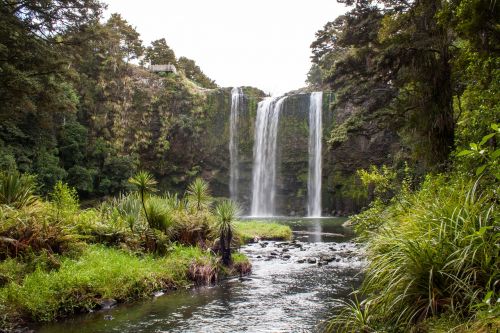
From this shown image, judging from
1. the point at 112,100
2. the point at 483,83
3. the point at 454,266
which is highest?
the point at 112,100

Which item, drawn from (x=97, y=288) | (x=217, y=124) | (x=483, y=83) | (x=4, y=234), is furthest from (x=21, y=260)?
(x=217, y=124)

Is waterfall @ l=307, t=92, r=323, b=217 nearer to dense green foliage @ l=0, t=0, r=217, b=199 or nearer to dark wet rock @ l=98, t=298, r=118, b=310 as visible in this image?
dense green foliage @ l=0, t=0, r=217, b=199

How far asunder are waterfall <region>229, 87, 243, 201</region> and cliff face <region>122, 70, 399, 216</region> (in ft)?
1.37

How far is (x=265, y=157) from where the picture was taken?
1793 inches

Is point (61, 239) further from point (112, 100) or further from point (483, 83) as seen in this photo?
point (112, 100)

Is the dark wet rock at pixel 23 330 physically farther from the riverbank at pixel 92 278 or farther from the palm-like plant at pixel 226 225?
the palm-like plant at pixel 226 225

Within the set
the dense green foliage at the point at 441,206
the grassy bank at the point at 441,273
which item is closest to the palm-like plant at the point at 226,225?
the dense green foliage at the point at 441,206

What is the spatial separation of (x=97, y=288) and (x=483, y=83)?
867 centimetres

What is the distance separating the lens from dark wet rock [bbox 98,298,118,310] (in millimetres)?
9008

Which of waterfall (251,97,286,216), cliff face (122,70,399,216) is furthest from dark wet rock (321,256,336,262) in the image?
waterfall (251,97,286,216)

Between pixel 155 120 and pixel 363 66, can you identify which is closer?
pixel 363 66

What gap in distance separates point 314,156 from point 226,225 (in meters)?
32.5

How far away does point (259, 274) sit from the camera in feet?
42.6

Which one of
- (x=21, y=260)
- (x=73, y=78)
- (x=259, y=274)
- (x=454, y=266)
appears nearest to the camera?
(x=454, y=266)
